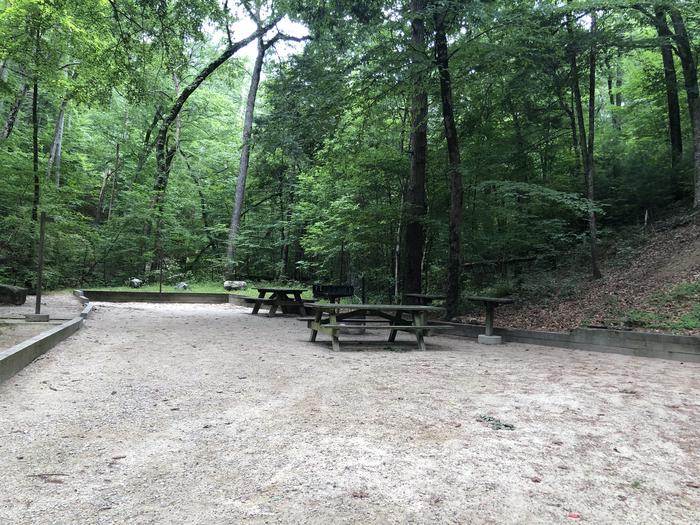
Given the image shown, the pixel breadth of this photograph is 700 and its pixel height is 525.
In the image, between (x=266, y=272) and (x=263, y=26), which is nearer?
(x=263, y=26)

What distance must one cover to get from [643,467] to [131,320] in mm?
9103

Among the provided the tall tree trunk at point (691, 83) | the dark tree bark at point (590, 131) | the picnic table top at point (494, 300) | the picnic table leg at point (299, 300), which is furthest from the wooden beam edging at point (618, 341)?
the tall tree trunk at point (691, 83)

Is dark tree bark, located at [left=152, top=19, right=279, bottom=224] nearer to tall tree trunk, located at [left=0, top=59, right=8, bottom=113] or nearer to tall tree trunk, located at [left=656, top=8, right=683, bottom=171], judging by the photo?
tall tree trunk, located at [left=0, top=59, right=8, bottom=113]

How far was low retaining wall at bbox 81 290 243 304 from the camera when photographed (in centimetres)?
→ 1466

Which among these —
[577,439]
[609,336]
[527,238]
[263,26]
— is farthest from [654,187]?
[263,26]

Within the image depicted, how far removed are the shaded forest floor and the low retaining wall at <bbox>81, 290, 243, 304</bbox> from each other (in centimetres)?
933

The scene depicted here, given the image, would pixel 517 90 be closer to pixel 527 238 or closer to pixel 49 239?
pixel 527 238

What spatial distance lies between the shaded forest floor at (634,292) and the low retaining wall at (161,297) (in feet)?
30.6

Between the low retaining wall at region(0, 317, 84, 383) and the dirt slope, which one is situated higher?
the dirt slope

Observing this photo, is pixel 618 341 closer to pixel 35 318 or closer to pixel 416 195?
pixel 416 195

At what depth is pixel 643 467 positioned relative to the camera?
2320mm

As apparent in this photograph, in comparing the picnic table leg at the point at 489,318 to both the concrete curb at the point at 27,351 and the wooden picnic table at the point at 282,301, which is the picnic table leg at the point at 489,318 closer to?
the wooden picnic table at the point at 282,301

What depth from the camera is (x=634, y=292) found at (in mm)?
7867

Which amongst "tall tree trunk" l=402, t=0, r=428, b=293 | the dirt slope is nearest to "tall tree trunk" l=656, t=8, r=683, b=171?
the dirt slope
